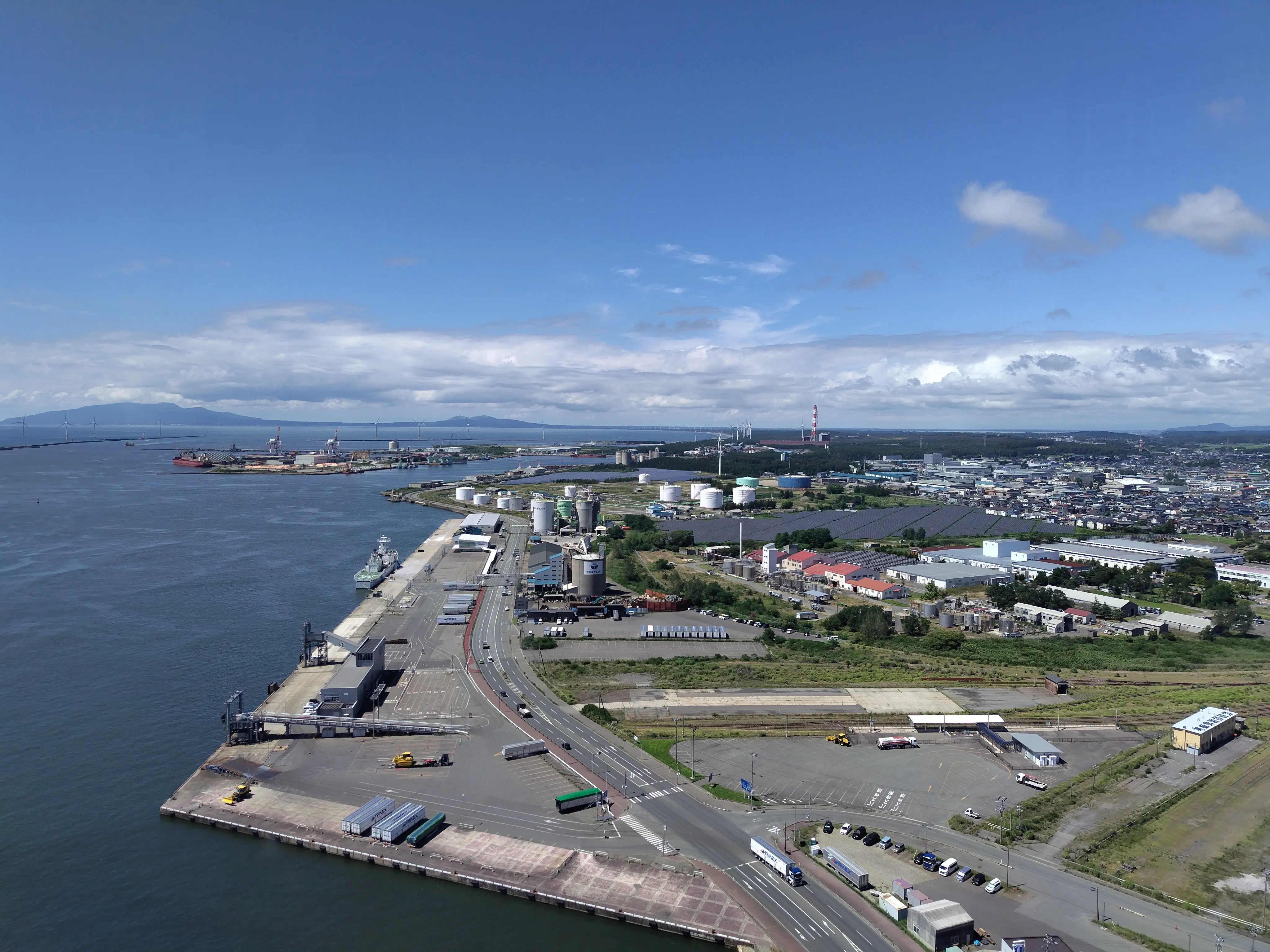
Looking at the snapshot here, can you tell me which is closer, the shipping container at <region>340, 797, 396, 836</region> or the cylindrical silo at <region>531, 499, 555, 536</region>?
the shipping container at <region>340, 797, 396, 836</region>

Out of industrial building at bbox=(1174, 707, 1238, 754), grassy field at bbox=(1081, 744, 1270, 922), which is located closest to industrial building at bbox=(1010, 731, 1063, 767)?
grassy field at bbox=(1081, 744, 1270, 922)

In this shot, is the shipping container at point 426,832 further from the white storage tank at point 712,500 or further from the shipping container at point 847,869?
the white storage tank at point 712,500

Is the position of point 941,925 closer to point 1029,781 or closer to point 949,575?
point 1029,781

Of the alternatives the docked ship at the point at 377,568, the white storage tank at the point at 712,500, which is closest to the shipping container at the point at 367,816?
the docked ship at the point at 377,568

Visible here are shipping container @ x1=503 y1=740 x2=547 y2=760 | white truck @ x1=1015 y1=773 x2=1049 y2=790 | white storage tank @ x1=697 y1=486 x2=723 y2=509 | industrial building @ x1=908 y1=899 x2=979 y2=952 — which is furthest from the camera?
white storage tank @ x1=697 y1=486 x2=723 y2=509

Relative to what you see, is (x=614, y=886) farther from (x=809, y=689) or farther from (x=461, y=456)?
(x=461, y=456)

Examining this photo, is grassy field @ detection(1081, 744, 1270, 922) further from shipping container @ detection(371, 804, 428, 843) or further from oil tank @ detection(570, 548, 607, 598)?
oil tank @ detection(570, 548, 607, 598)
